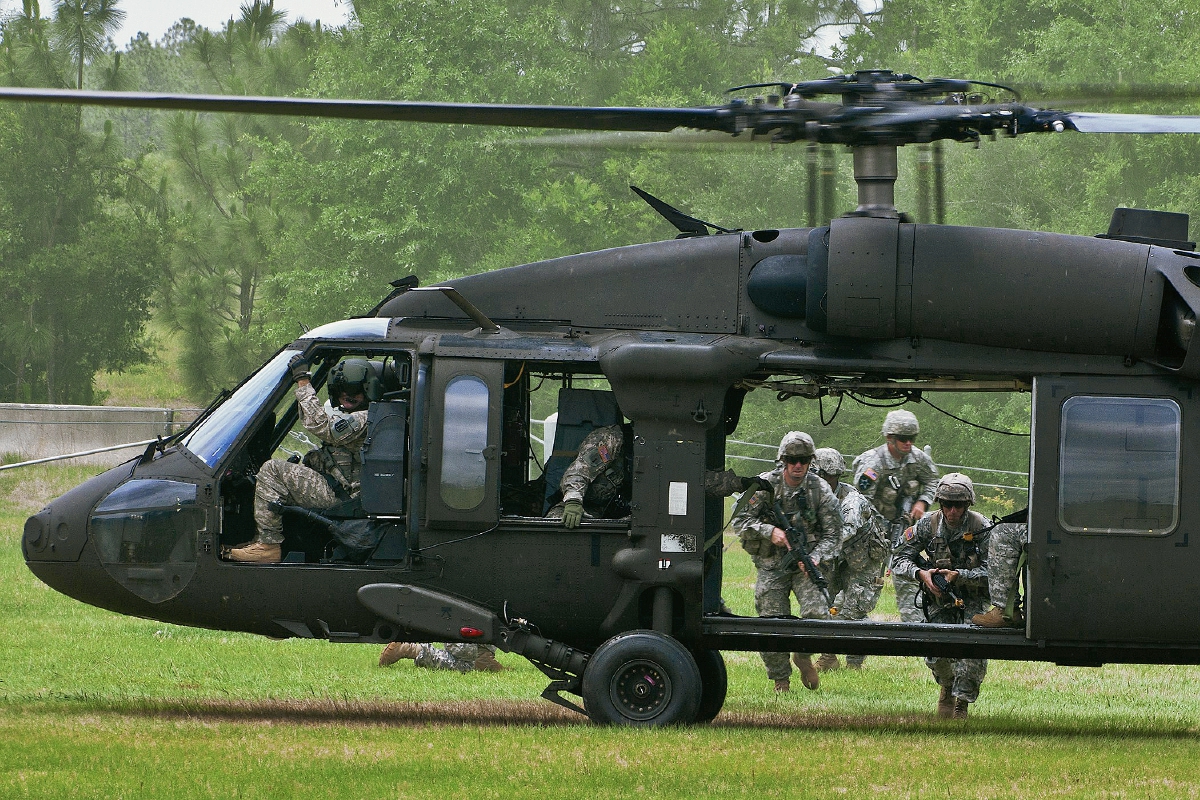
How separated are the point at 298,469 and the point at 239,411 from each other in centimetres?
53

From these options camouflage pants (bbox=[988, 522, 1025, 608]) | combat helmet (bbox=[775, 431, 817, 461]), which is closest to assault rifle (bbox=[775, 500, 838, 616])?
combat helmet (bbox=[775, 431, 817, 461])

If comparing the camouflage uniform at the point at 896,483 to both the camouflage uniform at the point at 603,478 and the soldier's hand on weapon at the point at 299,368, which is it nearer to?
the camouflage uniform at the point at 603,478

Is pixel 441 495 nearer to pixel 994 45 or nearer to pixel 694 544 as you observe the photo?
pixel 694 544

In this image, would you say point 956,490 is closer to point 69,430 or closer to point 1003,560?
point 1003,560

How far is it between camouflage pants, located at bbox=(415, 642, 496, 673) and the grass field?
0.14 metres

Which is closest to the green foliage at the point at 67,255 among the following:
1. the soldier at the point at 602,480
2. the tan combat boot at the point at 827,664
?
the tan combat boot at the point at 827,664

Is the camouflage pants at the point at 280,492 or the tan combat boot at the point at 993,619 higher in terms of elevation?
the camouflage pants at the point at 280,492

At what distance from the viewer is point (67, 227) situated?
122 ft

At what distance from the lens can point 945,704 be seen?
10.6 meters

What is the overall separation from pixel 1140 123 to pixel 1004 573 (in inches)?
119

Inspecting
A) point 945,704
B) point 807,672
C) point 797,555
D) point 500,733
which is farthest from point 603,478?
point 807,672

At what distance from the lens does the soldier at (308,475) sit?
9477mm

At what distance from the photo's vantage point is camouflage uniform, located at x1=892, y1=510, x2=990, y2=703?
1021cm

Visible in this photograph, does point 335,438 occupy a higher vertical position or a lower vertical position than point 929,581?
higher
